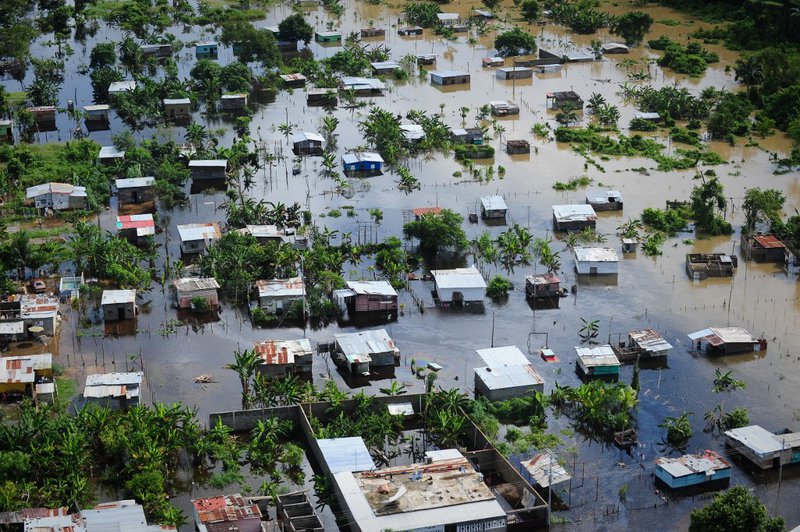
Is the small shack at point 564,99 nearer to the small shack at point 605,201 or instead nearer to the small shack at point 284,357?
the small shack at point 605,201


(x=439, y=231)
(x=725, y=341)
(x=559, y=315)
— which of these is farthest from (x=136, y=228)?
(x=725, y=341)

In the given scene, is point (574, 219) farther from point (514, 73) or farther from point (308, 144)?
point (514, 73)

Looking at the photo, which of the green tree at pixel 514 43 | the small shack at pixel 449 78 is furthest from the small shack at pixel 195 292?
the green tree at pixel 514 43

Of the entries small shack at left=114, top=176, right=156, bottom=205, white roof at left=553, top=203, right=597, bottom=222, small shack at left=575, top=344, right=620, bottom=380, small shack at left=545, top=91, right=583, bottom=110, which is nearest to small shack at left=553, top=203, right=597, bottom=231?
white roof at left=553, top=203, right=597, bottom=222

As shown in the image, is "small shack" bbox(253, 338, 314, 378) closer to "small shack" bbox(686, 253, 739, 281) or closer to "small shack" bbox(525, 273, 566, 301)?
"small shack" bbox(525, 273, 566, 301)

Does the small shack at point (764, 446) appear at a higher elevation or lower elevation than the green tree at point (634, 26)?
lower
